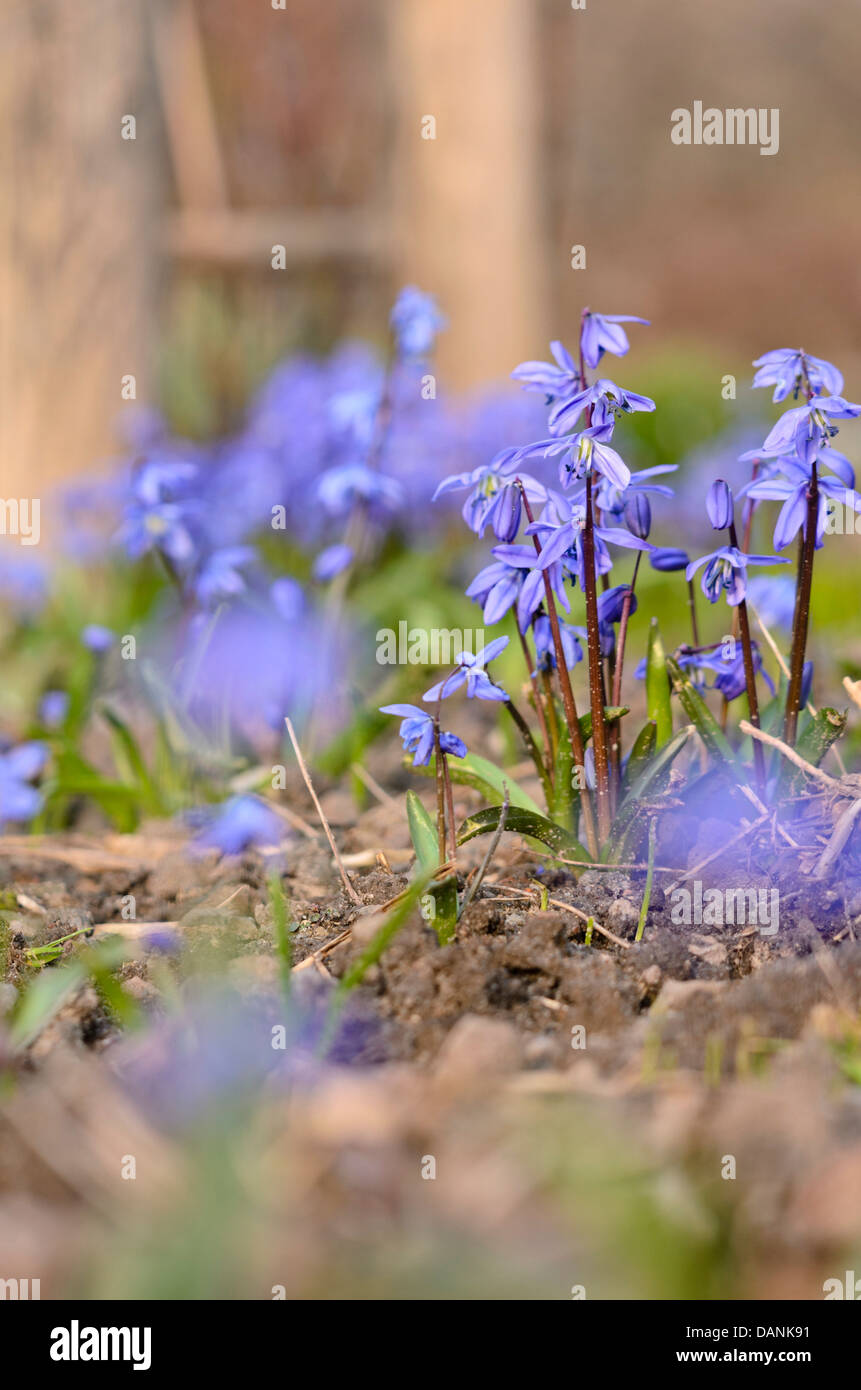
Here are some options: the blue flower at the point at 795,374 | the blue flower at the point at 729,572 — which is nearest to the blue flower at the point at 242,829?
→ the blue flower at the point at 729,572

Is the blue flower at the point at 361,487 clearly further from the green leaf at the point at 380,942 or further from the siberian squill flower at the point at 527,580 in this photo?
the green leaf at the point at 380,942

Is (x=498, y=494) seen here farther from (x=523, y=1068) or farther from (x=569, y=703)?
(x=523, y=1068)

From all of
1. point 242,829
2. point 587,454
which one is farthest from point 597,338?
point 242,829

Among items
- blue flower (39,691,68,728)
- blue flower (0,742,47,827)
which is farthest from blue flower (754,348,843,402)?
blue flower (39,691,68,728)

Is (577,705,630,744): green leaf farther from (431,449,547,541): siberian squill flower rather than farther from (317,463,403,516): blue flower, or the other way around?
(317,463,403,516): blue flower
